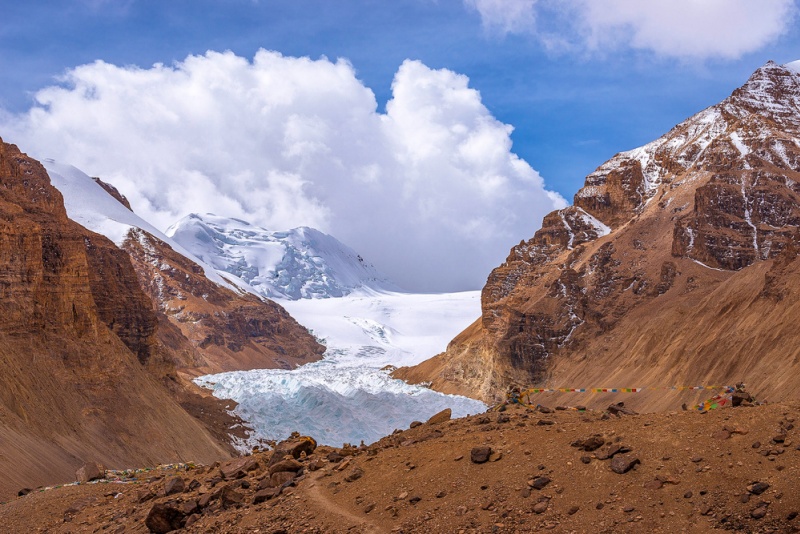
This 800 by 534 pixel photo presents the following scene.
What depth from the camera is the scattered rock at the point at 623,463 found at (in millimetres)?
13008

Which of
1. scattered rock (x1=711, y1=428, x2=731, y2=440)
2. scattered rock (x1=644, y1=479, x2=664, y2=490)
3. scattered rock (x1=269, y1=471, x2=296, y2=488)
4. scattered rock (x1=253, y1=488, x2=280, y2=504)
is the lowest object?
scattered rock (x1=253, y1=488, x2=280, y2=504)

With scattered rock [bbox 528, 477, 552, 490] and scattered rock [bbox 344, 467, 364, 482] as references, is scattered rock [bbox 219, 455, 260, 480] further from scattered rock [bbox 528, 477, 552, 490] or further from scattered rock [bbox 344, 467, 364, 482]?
scattered rock [bbox 528, 477, 552, 490]

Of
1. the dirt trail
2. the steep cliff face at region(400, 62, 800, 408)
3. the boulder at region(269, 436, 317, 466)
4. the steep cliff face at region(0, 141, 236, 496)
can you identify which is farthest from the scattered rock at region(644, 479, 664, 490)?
the steep cliff face at region(400, 62, 800, 408)

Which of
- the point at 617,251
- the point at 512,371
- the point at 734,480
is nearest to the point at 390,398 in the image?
the point at 512,371

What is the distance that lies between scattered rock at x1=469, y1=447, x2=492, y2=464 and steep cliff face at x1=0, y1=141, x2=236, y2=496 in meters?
25.5

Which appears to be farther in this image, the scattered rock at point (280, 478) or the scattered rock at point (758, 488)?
the scattered rock at point (280, 478)

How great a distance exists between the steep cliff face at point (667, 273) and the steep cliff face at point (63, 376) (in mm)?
31931

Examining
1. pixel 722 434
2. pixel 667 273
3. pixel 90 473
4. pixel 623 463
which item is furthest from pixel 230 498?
pixel 667 273

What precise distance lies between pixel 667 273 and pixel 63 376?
61.5 metres

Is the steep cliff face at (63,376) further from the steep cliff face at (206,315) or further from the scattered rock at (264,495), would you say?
the steep cliff face at (206,315)

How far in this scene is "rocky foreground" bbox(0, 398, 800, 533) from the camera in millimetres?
11945

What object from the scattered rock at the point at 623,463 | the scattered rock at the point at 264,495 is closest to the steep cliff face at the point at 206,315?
the scattered rock at the point at 264,495

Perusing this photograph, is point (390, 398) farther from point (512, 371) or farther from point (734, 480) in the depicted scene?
point (734, 480)

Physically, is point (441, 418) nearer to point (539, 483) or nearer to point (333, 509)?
point (333, 509)
